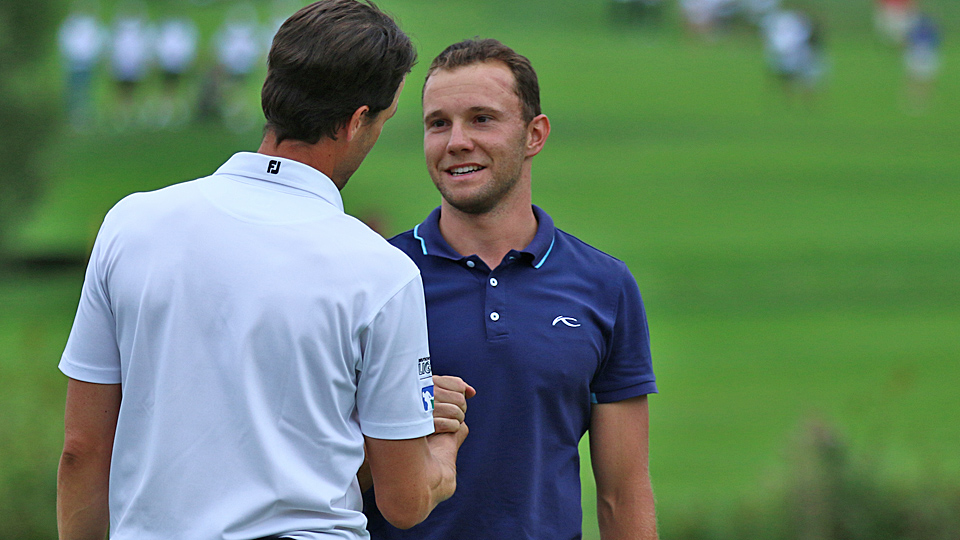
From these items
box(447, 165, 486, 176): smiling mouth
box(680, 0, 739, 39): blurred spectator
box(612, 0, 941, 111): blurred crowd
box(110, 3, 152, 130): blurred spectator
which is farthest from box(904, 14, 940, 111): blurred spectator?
box(447, 165, 486, 176): smiling mouth

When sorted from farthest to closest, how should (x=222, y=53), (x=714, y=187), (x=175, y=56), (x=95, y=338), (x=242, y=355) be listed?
(x=175, y=56)
(x=222, y=53)
(x=714, y=187)
(x=95, y=338)
(x=242, y=355)

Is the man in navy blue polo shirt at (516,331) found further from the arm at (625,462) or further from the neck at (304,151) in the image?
the neck at (304,151)

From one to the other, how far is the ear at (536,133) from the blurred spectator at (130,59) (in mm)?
8268

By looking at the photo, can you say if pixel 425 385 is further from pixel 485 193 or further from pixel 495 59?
pixel 495 59

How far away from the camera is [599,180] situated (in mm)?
9695

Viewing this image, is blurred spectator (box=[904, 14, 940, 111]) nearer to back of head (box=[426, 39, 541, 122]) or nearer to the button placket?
back of head (box=[426, 39, 541, 122])

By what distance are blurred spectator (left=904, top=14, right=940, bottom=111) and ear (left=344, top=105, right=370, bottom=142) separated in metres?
8.94

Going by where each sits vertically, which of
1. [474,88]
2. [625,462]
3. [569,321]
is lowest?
[625,462]

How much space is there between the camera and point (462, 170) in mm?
2412

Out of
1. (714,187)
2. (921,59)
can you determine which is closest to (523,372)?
(714,187)

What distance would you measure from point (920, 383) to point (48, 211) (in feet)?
25.4

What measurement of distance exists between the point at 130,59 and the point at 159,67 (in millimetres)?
387

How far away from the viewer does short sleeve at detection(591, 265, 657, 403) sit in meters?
2.38

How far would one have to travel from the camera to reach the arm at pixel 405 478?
5.34 feet
